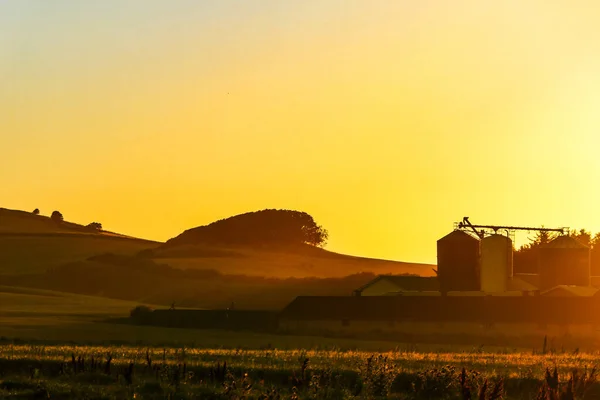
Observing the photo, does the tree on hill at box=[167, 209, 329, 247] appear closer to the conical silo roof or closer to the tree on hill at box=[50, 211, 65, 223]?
the tree on hill at box=[50, 211, 65, 223]

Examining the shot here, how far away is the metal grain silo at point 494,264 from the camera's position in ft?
246

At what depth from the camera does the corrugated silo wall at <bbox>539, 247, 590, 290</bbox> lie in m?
76.1

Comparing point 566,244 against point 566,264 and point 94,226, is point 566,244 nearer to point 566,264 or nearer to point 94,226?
point 566,264

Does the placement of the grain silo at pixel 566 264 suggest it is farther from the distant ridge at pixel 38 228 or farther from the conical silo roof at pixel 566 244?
the distant ridge at pixel 38 228

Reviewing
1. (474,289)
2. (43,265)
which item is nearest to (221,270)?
(43,265)

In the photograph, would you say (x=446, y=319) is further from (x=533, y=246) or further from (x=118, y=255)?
(x=118, y=255)

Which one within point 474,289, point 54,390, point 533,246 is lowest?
point 54,390

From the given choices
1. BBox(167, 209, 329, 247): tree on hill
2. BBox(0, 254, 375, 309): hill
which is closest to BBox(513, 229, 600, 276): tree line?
BBox(0, 254, 375, 309): hill

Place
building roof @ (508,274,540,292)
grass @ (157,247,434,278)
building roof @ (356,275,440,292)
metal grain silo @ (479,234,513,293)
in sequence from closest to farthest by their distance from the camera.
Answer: metal grain silo @ (479,234,513,293) → building roof @ (508,274,540,292) → building roof @ (356,275,440,292) → grass @ (157,247,434,278)

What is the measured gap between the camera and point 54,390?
2156 cm

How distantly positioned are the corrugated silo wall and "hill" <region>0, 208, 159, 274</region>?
68.8 meters

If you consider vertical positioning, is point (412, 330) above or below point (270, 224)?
below

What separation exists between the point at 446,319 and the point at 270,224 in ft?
375

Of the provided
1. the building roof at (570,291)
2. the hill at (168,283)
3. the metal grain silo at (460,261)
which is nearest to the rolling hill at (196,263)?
the hill at (168,283)
